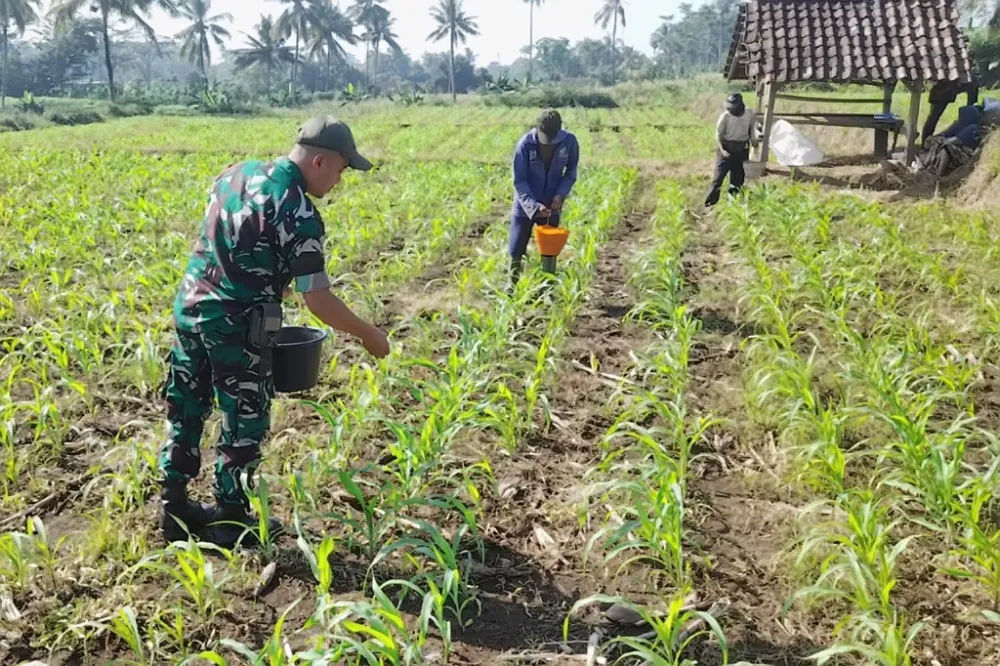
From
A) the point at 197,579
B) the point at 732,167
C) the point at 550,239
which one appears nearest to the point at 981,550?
the point at 197,579

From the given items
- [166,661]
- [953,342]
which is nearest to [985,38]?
[953,342]

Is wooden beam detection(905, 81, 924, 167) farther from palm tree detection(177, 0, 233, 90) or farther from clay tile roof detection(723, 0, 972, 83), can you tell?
palm tree detection(177, 0, 233, 90)

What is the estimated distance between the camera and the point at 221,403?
2660mm

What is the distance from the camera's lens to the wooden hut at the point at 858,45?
11148mm

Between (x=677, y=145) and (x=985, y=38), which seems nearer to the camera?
(x=677, y=145)

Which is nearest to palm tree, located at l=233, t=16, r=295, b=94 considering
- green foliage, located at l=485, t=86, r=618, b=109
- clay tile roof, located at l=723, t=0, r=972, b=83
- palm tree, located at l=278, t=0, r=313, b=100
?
palm tree, located at l=278, t=0, r=313, b=100

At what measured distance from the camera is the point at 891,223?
23.7 ft

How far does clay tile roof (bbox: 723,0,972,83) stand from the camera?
1114cm

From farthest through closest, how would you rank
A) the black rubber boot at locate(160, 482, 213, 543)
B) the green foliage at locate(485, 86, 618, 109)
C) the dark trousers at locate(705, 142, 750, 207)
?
the green foliage at locate(485, 86, 618, 109) < the dark trousers at locate(705, 142, 750, 207) < the black rubber boot at locate(160, 482, 213, 543)

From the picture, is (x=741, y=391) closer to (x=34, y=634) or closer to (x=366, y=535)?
(x=366, y=535)

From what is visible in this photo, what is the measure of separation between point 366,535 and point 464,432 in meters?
0.93

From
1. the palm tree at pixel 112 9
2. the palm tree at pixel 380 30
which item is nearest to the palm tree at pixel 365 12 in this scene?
the palm tree at pixel 380 30

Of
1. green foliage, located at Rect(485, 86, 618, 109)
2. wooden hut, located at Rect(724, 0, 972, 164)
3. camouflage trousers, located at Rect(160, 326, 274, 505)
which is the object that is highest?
green foliage, located at Rect(485, 86, 618, 109)

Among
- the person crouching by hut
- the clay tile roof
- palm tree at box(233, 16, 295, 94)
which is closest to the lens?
the person crouching by hut
